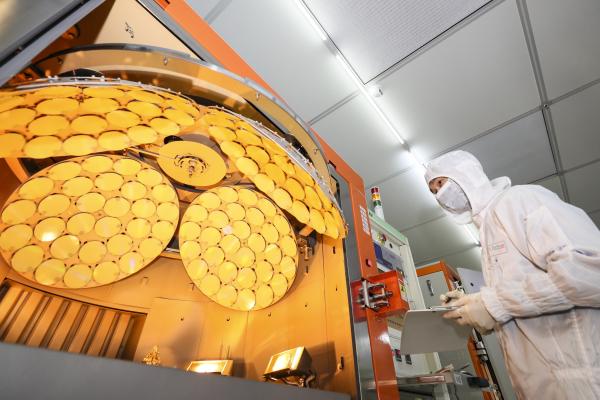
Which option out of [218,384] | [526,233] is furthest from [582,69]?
[218,384]

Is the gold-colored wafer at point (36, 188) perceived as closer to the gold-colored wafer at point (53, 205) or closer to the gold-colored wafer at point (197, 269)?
the gold-colored wafer at point (53, 205)

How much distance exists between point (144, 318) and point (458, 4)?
2.67 metres

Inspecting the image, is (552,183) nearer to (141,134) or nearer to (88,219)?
(141,134)

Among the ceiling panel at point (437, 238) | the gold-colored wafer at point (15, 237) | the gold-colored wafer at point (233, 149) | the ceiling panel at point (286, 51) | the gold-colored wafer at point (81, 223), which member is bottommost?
the gold-colored wafer at point (15, 237)

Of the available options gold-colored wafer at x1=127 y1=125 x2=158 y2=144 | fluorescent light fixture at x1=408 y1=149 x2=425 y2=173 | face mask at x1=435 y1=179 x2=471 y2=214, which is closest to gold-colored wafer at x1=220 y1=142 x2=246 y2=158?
gold-colored wafer at x1=127 y1=125 x2=158 y2=144

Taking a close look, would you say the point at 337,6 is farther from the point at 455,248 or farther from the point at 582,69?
the point at 455,248

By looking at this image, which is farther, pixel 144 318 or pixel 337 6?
pixel 337 6

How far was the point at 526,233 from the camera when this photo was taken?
45.0 inches

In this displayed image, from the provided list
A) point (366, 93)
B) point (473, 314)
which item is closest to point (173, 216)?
point (473, 314)

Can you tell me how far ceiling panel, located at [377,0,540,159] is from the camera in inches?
82.1

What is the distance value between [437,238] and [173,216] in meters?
3.72

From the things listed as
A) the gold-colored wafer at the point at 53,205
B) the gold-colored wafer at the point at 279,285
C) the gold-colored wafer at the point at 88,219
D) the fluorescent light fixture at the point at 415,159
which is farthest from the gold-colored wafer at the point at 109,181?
the fluorescent light fixture at the point at 415,159

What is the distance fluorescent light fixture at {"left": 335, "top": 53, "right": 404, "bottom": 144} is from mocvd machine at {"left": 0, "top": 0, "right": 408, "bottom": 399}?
3.51 feet

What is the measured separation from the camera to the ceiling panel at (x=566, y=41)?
75.9 inches
